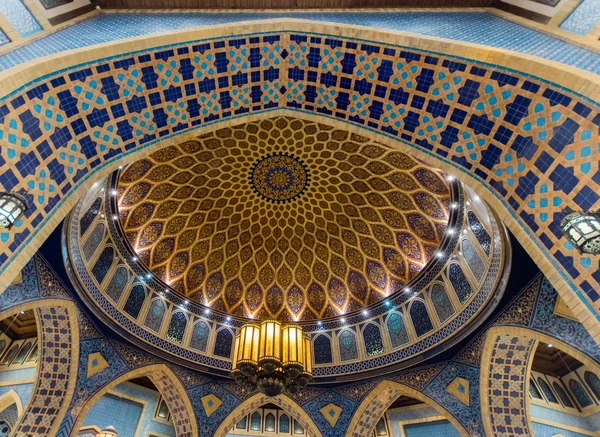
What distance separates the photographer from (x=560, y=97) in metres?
3.61

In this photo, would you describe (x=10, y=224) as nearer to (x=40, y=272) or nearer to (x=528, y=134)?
(x=40, y=272)

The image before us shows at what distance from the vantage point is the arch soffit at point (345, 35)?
345cm

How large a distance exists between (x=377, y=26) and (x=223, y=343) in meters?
9.28

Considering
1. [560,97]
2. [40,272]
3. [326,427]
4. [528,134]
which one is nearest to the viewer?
[560,97]

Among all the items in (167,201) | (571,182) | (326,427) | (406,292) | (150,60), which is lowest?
(326,427)

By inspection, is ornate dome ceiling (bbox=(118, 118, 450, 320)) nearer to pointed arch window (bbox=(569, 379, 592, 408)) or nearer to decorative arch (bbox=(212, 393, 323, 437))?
decorative arch (bbox=(212, 393, 323, 437))

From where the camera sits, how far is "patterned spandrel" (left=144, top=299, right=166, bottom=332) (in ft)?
30.8

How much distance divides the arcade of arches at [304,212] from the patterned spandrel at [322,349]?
0.07 meters

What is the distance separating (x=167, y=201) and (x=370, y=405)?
27.1ft

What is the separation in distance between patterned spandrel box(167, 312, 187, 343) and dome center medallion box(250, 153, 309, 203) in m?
4.42

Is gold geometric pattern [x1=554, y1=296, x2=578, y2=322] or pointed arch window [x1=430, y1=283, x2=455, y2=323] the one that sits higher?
gold geometric pattern [x1=554, y1=296, x2=578, y2=322]

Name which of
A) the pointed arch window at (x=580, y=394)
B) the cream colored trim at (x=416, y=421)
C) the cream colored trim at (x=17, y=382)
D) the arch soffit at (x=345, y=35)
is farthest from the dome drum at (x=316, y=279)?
the pointed arch window at (x=580, y=394)

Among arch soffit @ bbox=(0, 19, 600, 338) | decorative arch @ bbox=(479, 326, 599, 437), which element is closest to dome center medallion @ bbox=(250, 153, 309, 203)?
arch soffit @ bbox=(0, 19, 600, 338)

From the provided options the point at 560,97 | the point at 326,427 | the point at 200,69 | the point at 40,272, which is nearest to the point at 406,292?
the point at 326,427
